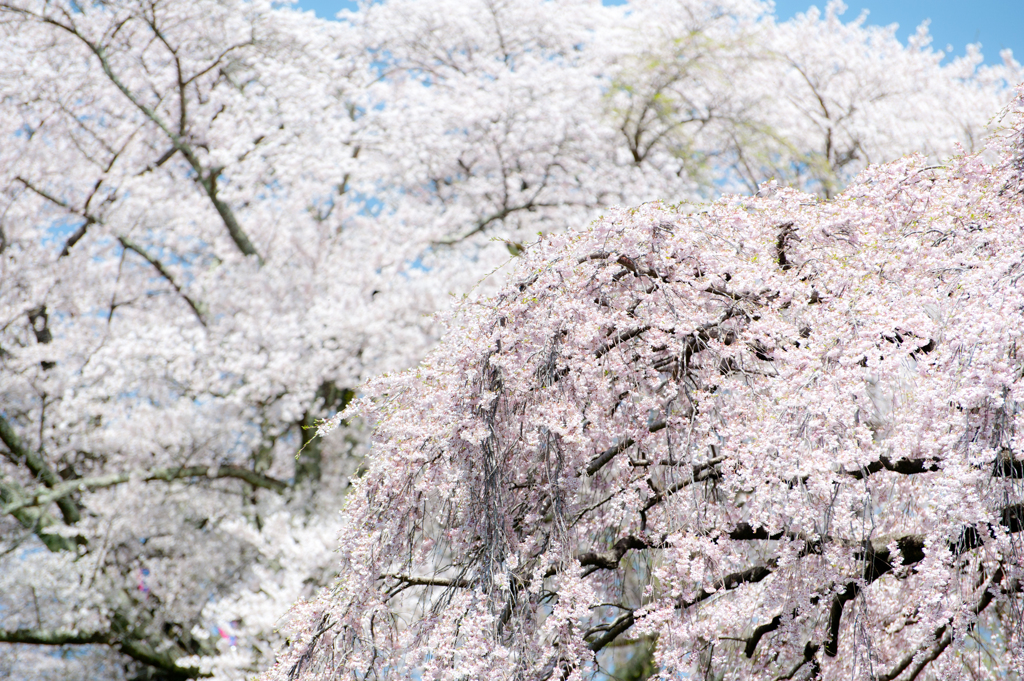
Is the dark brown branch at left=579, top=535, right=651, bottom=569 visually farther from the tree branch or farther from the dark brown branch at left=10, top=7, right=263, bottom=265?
the dark brown branch at left=10, top=7, right=263, bottom=265

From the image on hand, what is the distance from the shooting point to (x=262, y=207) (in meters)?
12.2

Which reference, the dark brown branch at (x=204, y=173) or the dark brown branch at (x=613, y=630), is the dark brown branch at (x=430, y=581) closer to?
the dark brown branch at (x=613, y=630)

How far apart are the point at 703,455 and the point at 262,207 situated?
972cm

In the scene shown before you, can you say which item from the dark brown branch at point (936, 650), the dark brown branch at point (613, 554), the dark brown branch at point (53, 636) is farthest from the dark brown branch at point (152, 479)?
the dark brown branch at point (936, 650)

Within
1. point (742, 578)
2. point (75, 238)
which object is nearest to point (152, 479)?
point (75, 238)

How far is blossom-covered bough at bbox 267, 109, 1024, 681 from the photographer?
3.31 m

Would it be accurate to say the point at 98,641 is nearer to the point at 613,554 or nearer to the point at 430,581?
the point at 430,581

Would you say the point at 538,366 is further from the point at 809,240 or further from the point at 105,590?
the point at 105,590

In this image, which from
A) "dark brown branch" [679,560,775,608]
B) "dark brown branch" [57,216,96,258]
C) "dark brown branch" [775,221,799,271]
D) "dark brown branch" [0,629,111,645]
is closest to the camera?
"dark brown branch" [679,560,775,608]

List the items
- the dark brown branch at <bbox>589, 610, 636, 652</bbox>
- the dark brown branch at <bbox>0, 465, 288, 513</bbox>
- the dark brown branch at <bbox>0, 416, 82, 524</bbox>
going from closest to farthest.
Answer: the dark brown branch at <bbox>589, 610, 636, 652</bbox> → the dark brown branch at <bbox>0, 465, 288, 513</bbox> → the dark brown branch at <bbox>0, 416, 82, 524</bbox>

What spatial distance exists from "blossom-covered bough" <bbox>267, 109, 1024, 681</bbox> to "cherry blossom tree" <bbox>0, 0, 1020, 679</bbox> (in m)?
4.73

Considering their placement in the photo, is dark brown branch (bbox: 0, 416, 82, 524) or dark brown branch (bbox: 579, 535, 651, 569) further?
dark brown branch (bbox: 0, 416, 82, 524)

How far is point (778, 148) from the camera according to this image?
13.1 metres

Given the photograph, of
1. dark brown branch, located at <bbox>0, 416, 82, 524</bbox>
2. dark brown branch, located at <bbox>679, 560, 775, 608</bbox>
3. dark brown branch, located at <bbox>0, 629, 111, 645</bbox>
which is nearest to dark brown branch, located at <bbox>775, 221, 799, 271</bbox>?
dark brown branch, located at <bbox>679, 560, 775, 608</bbox>
